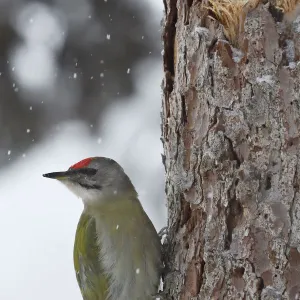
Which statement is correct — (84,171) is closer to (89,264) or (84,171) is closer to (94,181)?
(94,181)

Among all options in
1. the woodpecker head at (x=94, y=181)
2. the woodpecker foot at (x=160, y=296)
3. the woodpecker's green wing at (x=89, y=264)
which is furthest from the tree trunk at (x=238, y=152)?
the woodpecker head at (x=94, y=181)

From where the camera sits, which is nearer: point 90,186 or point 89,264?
point 89,264

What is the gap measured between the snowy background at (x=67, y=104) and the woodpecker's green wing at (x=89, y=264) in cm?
185

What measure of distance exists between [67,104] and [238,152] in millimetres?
3084

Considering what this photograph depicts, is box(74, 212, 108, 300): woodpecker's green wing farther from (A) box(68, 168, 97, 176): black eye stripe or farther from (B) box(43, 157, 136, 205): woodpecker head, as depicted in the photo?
(A) box(68, 168, 97, 176): black eye stripe

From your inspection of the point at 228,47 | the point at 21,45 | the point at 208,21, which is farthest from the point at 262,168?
the point at 21,45

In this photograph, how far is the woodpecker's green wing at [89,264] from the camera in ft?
12.5

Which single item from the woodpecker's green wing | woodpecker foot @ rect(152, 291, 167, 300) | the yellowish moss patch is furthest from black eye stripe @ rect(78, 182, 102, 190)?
the yellowish moss patch

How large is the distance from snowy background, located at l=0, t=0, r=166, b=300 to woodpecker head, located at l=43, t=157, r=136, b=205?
4.74 ft

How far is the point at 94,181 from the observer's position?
4.16 m

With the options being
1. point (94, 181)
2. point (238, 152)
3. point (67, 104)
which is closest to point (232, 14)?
point (238, 152)

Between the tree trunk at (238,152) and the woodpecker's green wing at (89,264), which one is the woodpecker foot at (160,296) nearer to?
the tree trunk at (238,152)

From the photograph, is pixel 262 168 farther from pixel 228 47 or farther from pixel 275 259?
pixel 228 47

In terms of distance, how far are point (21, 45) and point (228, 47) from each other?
289 centimetres
